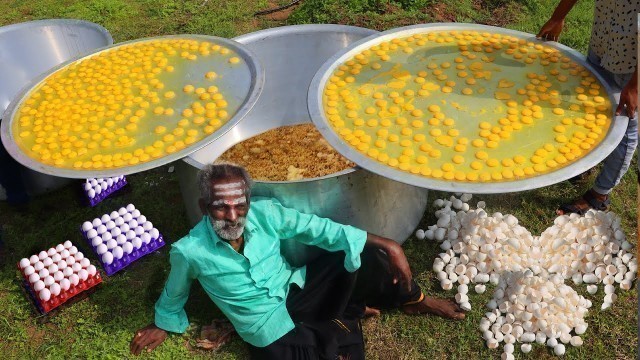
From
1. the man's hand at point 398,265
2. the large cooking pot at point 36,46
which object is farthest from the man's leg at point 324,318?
the large cooking pot at point 36,46

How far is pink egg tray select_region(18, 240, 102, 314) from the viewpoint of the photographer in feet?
11.7

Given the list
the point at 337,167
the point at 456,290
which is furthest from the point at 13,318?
the point at 456,290

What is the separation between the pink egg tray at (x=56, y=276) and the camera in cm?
356

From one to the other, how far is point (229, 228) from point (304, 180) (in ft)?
1.66

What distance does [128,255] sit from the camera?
3.84m

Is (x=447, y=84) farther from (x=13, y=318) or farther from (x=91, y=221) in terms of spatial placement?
(x=13, y=318)

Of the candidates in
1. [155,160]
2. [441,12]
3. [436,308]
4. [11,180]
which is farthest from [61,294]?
[441,12]

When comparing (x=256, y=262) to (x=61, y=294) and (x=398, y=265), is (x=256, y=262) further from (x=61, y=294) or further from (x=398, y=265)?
(x=61, y=294)

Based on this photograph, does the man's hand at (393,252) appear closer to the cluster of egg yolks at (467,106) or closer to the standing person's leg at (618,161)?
the cluster of egg yolks at (467,106)

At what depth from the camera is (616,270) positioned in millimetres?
3543

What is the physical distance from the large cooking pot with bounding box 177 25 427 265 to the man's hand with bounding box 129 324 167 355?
0.76m

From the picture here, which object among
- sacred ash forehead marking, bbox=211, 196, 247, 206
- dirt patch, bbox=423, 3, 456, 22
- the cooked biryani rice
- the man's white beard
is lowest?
→ the cooked biryani rice

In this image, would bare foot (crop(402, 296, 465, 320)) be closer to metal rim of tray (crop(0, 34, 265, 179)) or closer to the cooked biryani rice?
the cooked biryani rice

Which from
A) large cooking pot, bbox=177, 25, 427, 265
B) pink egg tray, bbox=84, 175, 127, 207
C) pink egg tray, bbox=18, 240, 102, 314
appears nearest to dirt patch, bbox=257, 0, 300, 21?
large cooking pot, bbox=177, 25, 427, 265
